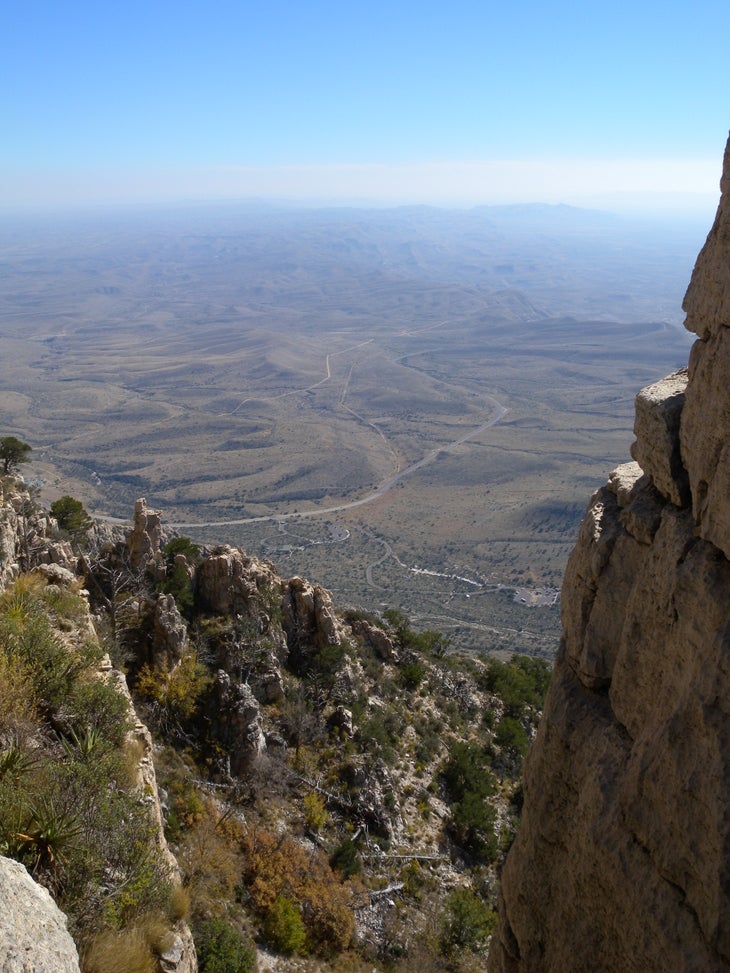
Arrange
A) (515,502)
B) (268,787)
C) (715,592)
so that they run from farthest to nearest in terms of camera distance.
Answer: (515,502) → (268,787) → (715,592)

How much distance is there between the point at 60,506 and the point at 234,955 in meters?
25.7

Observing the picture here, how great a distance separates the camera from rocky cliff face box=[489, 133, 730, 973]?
651cm

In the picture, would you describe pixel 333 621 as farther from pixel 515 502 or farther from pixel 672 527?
pixel 515 502

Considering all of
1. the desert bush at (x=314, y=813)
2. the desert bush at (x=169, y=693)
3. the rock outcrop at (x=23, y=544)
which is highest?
the rock outcrop at (x=23, y=544)

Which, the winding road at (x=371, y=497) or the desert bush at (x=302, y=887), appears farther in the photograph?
the winding road at (x=371, y=497)

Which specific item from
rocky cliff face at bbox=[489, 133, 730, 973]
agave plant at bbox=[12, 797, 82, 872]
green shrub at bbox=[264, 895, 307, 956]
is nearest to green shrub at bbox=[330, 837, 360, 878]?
green shrub at bbox=[264, 895, 307, 956]

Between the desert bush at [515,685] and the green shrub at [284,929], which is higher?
the green shrub at [284,929]

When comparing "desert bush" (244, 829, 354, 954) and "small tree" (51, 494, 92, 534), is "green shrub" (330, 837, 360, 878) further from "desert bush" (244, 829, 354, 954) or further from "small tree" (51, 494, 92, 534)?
"small tree" (51, 494, 92, 534)

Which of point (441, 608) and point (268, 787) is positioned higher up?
point (268, 787)

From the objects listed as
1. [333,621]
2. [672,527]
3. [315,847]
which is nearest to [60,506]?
[333,621]

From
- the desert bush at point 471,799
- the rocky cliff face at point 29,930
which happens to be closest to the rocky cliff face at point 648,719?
the rocky cliff face at point 29,930

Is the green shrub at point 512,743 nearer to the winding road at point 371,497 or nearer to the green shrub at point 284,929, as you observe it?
the green shrub at point 284,929

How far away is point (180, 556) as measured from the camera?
24.4m

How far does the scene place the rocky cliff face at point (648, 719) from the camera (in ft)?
21.4
